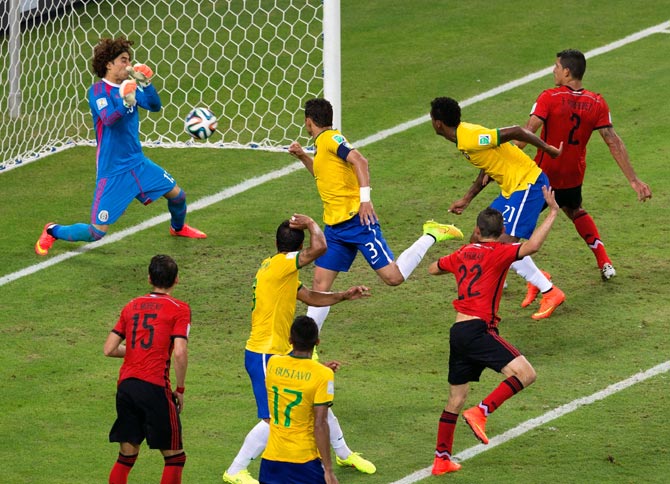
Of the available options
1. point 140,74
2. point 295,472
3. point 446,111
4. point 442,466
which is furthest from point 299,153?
point 295,472

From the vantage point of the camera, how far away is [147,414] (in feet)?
28.2

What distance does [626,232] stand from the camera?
535 inches

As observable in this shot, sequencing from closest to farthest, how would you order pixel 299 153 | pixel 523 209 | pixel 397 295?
pixel 299 153 → pixel 523 209 → pixel 397 295

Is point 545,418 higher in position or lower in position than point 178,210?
higher

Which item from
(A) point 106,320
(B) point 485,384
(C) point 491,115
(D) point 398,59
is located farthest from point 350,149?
(D) point 398,59

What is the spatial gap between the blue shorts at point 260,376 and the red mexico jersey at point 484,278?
1.39m

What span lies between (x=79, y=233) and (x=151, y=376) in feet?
15.9

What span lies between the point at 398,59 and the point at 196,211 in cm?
475

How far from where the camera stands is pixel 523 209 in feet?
37.2

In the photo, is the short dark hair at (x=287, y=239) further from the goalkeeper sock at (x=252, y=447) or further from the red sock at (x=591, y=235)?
the red sock at (x=591, y=235)

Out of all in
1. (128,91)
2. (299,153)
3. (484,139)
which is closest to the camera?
(299,153)

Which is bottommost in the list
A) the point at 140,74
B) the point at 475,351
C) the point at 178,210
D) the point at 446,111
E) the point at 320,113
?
the point at 178,210

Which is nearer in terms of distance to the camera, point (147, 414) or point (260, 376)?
point (147, 414)

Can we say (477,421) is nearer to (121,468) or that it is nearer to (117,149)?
(121,468)
